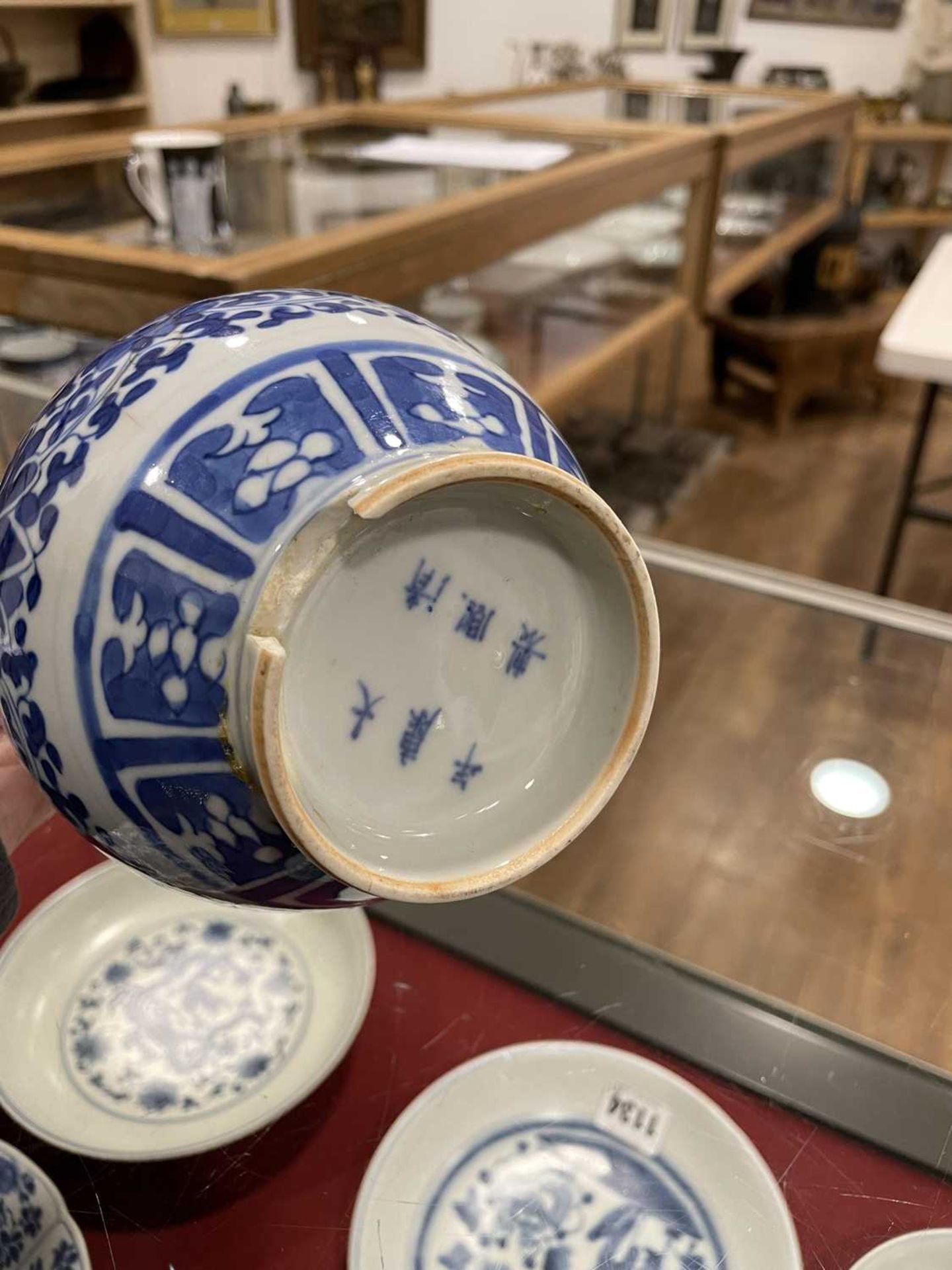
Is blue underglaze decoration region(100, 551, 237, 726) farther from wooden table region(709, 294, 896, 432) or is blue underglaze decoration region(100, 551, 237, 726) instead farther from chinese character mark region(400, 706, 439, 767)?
wooden table region(709, 294, 896, 432)

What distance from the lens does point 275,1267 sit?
0.56 meters

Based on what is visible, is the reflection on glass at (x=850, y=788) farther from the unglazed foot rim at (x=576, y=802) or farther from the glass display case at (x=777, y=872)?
the unglazed foot rim at (x=576, y=802)

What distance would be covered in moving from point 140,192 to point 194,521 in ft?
2.84

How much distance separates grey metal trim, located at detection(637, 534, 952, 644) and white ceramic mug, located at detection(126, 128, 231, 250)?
0.58 m

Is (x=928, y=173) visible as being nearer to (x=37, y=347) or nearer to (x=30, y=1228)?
(x=37, y=347)

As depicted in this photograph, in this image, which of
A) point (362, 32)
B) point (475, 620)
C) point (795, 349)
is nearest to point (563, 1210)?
point (475, 620)

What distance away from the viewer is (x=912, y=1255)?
54 cm

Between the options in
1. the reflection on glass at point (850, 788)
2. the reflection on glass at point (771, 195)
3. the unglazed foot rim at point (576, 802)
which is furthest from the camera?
the reflection on glass at point (771, 195)

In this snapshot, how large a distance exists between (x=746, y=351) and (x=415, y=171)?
2.39 m

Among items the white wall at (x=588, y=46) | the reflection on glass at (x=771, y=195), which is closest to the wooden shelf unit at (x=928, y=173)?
the white wall at (x=588, y=46)

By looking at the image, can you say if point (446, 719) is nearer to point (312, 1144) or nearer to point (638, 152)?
point (312, 1144)

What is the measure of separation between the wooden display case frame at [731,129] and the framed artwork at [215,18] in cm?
164

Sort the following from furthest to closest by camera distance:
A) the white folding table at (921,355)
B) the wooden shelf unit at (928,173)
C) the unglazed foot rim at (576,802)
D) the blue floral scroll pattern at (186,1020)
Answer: the wooden shelf unit at (928,173), the white folding table at (921,355), the blue floral scroll pattern at (186,1020), the unglazed foot rim at (576,802)

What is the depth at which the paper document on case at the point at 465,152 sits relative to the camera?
1453 mm
